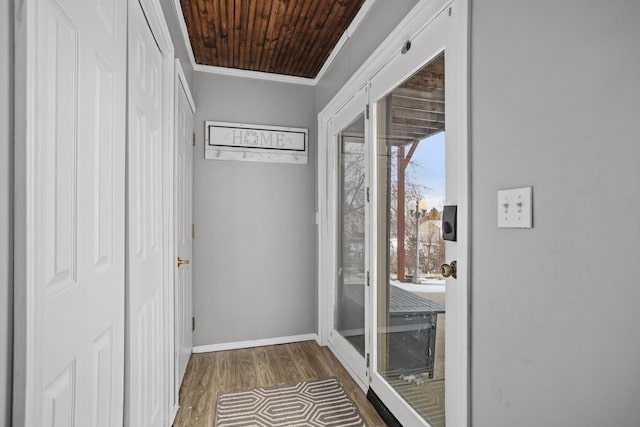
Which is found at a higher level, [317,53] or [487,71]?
[317,53]

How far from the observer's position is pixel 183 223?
237 cm

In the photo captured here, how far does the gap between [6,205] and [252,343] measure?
2.80 meters

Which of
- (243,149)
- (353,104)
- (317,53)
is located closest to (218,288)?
(243,149)

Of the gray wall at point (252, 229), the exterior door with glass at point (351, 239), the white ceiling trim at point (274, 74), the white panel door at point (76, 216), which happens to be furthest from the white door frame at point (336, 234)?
the white panel door at point (76, 216)

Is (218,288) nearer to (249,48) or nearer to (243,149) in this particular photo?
(243,149)

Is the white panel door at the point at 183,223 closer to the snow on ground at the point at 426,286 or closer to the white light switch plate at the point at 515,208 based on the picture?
the snow on ground at the point at 426,286

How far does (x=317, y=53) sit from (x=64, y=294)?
8.57 feet

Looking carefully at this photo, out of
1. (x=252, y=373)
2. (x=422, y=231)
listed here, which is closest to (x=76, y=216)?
(x=422, y=231)

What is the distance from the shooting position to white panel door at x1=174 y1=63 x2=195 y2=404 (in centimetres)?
205

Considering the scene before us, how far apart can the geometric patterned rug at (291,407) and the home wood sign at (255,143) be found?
1.95 meters

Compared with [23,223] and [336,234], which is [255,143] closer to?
[336,234]

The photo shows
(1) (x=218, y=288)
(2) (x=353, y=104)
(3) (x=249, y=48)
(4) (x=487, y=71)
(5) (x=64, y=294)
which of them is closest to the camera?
(5) (x=64, y=294)

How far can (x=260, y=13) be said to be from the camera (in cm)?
222

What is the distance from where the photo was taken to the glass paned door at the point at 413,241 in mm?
1471
